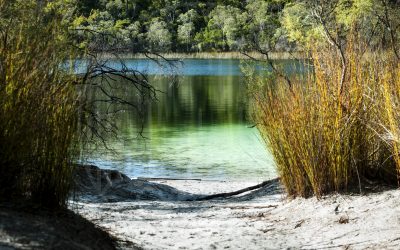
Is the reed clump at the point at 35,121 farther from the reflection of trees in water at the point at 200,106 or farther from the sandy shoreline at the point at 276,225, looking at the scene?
the reflection of trees in water at the point at 200,106

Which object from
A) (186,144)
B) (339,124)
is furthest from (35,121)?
(186,144)

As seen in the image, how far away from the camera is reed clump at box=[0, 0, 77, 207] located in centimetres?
406

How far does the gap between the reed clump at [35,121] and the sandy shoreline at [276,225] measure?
802 mm

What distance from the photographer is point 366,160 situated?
5941 mm

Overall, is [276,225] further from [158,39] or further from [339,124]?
Answer: [158,39]

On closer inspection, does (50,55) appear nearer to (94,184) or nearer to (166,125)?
(94,184)

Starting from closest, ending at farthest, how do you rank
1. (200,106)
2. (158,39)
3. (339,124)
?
(339,124), (200,106), (158,39)

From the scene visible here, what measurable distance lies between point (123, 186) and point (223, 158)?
22.7ft

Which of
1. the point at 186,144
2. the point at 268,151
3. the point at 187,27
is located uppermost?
the point at 187,27

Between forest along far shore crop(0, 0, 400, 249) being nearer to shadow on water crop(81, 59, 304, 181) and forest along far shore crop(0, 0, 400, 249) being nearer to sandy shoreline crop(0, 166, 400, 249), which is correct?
sandy shoreline crop(0, 166, 400, 249)

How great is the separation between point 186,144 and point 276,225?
13606mm

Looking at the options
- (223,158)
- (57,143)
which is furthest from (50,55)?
(223,158)

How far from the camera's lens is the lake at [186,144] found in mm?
14077

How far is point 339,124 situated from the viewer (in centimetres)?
580
